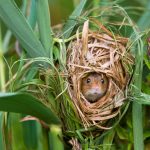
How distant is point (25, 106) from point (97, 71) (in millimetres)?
190

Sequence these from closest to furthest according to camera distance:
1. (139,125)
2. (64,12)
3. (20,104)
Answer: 1. (20,104)
2. (139,125)
3. (64,12)

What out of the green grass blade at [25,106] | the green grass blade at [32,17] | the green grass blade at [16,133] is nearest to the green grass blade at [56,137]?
the green grass blade at [25,106]

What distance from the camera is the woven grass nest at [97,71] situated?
3.32 feet

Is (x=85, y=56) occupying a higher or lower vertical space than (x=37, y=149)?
higher

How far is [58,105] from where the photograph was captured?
3.39 feet

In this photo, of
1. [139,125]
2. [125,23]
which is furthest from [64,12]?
[139,125]

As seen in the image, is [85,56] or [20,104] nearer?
[20,104]

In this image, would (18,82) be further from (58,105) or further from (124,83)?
(124,83)

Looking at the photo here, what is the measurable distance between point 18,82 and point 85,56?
0.16 m

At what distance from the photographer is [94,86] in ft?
3.37

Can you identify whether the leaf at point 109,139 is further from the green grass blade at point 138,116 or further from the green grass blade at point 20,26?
the green grass blade at point 20,26

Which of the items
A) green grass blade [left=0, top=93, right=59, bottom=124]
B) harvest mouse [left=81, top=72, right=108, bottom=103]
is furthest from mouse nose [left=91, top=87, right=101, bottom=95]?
green grass blade [left=0, top=93, right=59, bottom=124]

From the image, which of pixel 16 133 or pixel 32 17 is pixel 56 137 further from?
pixel 32 17

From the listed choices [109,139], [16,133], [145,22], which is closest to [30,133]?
[16,133]
